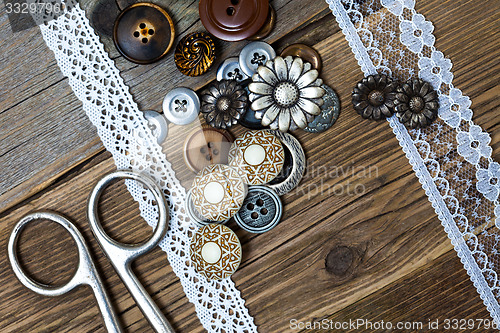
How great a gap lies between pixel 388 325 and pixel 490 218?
0.38 meters

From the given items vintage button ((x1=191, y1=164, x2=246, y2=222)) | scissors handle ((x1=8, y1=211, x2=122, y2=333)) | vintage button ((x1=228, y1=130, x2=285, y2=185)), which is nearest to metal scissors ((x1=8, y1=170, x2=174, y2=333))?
scissors handle ((x1=8, y1=211, x2=122, y2=333))

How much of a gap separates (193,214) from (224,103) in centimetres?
29

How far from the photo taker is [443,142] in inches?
38.6

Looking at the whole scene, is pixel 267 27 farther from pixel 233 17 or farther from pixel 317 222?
pixel 317 222

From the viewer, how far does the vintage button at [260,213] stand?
97cm

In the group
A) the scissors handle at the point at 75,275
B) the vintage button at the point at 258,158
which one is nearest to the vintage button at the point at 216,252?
the vintage button at the point at 258,158

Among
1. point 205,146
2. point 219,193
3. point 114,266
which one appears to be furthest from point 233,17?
point 114,266

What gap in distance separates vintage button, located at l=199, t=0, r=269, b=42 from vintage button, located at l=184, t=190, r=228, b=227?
41 centimetres

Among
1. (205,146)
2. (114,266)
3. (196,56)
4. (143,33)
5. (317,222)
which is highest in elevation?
(143,33)

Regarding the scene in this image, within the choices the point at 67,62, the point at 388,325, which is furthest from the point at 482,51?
the point at 67,62

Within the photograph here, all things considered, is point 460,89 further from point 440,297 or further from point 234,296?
point 234,296

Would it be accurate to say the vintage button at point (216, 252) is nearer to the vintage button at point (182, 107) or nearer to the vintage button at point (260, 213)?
the vintage button at point (260, 213)

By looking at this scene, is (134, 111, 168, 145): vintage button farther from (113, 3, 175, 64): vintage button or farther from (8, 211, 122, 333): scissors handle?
(8, 211, 122, 333): scissors handle

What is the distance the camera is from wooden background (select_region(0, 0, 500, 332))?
98 cm
